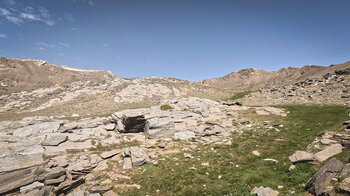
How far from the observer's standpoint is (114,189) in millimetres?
9859

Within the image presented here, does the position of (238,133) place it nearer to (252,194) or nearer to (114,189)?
(252,194)

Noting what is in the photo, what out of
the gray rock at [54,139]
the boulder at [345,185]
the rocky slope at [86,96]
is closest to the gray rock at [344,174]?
the boulder at [345,185]

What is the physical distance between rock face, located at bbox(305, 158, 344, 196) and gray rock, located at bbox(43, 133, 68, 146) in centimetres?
1925

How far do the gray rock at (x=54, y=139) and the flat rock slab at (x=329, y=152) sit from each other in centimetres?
2052

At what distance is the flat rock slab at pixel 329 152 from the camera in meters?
9.49

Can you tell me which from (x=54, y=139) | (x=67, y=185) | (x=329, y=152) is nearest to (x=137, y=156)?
(x=67, y=185)

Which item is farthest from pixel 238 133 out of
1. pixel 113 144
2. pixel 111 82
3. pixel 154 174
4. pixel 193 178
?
pixel 111 82

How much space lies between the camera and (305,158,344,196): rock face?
6.77 m

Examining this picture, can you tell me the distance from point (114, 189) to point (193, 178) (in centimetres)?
474

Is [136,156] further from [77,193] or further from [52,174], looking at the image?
[52,174]

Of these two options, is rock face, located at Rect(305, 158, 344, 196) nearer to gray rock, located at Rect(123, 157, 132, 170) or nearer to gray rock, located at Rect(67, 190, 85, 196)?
gray rock, located at Rect(123, 157, 132, 170)

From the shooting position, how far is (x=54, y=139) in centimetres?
1647

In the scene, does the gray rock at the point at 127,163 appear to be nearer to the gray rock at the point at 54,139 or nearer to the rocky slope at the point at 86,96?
Answer: the gray rock at the point at 54,139

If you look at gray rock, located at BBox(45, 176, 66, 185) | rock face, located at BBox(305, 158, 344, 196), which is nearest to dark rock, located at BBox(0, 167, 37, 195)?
gray rock, located at BBox(45, 176, 66, 185)
